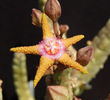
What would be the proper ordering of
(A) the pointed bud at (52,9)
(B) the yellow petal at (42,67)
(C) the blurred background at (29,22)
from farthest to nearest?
(C) the blurred background at (29,22)
(A) the pointed bud at (52,9)
(B) the yellow petal at (42,67)

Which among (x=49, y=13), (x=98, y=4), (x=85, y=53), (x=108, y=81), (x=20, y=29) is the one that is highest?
(x=98, y=4)

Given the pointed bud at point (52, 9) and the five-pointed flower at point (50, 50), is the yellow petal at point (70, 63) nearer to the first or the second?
the five-pointed flower at point (50, 50)

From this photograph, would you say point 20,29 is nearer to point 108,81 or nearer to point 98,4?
point 98,4

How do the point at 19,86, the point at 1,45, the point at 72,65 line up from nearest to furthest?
1. the point at 72,65
2. the point at 19,86
3. the point at 1,45

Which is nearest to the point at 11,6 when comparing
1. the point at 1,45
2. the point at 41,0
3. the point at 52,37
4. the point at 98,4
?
the point at 1,45

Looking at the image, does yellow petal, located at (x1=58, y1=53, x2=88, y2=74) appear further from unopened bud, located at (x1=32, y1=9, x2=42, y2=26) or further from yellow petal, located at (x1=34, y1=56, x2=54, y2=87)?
unopened bud, located at (x1=32, y1=9, x2=42, y2=26)

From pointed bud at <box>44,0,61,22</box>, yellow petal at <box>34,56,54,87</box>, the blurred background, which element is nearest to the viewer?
yellow petal at <box>34,56,54,87</box>

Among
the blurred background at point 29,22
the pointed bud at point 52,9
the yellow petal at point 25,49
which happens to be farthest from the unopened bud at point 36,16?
the blurred background at point 29,22

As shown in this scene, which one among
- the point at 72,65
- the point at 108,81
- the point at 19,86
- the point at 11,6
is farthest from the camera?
the point at 108,81

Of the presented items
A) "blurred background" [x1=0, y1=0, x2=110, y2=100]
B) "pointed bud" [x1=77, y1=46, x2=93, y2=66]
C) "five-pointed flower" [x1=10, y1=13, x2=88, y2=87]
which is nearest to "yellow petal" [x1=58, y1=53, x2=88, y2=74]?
"five-pointed flower" [x1=10, y1=13, x2=88, y2=87]
